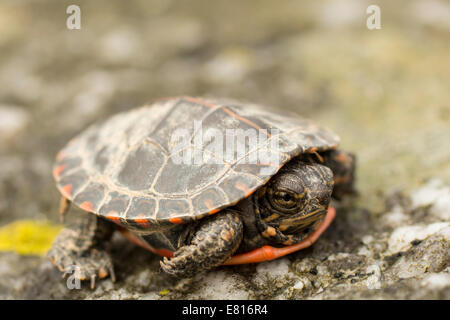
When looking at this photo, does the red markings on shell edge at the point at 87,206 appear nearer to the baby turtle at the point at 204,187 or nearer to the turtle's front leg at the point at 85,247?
the baby turtle at the point at 204,187

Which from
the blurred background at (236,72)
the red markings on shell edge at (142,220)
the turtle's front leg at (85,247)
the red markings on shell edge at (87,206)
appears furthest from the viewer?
the blurred background at (236,72)

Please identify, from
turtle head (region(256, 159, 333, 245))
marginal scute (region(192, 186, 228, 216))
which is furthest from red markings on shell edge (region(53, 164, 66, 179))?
turtle head (region(256, 159, 333, 245))

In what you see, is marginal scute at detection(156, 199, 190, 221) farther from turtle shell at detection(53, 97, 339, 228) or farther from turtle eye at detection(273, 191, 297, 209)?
turtle eye at detection(273, 191, 297, 209)

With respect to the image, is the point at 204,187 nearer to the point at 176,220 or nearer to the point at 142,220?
the point at 176,220

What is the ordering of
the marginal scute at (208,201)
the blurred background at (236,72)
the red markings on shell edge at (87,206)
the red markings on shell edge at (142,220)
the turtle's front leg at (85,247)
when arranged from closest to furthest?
1. the marginal scute at (208,201)
2. the red markings on shell edge at (142,220)
3. the red markings on shell edge at (87,206)
4. the turtle's front leg at (85,247)
5. the blurred background at (236,72)

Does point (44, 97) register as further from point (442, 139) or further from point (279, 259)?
point (442, 139)

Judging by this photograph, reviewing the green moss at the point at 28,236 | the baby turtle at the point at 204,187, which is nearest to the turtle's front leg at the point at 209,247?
the baby turtle at the point at 204,187

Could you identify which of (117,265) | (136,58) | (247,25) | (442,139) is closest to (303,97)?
(442,139)

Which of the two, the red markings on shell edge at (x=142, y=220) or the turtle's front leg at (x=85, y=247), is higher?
the red markings on shell edge at (x=142, y=220)
